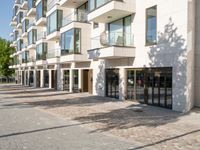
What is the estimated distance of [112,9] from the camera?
18.5 meters

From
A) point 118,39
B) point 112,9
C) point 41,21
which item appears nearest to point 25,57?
point 41,21

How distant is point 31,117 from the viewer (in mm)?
13203

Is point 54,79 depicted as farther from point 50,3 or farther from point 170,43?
point 170,43

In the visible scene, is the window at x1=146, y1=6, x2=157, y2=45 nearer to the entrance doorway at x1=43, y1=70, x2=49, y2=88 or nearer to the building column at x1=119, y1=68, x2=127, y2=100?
the building column at x1=119, y1=68, x2=127, y2=100

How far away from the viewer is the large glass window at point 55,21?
31.0m

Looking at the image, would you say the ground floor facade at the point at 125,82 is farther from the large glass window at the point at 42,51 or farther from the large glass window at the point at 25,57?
the large glass window at the point at 25,57

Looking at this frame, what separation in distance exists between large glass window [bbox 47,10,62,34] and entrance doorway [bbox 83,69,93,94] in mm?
7066

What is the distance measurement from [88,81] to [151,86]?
37.6 feet

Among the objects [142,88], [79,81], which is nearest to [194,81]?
[142,88]

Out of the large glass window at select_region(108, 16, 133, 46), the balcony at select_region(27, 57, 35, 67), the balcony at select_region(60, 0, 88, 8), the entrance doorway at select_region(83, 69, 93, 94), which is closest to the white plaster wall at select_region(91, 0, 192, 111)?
the large glass window at select_region(108, 16, 133, 46)

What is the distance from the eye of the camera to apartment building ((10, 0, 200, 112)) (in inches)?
599

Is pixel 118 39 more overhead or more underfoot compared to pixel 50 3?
more underfoot

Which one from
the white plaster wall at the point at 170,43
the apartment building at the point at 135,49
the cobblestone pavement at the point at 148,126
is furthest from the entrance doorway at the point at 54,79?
the cobblestone pavement at the point at 148,126

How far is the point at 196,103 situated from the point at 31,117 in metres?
9.52
